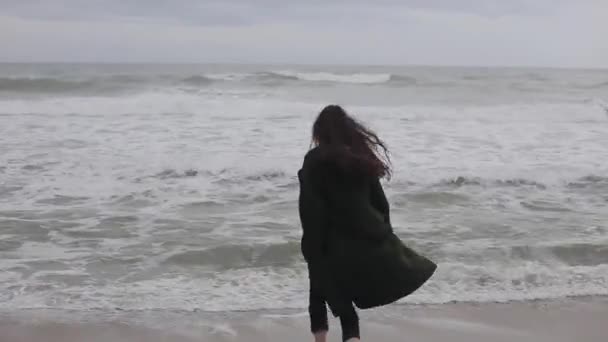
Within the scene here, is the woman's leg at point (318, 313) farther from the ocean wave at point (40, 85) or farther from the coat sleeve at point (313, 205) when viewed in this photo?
the ocean wave at point (40, 85)

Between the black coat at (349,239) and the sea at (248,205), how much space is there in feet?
5.52

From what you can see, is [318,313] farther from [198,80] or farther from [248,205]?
[198,80]

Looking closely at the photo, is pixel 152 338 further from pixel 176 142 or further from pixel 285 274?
pixel 176 142

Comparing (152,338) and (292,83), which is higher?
(292,83)

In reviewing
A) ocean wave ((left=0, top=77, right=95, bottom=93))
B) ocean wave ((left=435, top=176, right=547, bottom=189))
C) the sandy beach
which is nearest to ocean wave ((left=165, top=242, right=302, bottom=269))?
the sandy beach

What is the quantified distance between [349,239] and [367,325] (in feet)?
4.88

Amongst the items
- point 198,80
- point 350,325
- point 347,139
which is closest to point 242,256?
point 350,325

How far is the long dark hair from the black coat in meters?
0.03

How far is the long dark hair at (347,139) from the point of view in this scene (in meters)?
3.02

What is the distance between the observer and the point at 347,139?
306 cm

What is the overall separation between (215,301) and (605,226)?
4.32 meters

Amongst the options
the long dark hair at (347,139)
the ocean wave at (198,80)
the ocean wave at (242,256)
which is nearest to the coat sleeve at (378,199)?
the long dark hair at (347,139)

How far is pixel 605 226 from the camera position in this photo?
23.3 ft

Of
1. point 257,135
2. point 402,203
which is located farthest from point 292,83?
point 402,203
